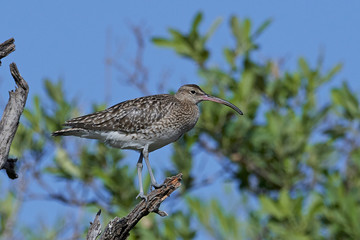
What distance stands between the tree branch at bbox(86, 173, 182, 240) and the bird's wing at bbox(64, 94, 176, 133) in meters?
1.88

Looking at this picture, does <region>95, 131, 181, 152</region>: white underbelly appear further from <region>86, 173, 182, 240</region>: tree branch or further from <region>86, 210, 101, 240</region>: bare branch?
<region>86, 210, 101, 240</region>: bare branch

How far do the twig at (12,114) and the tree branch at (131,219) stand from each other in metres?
1.09

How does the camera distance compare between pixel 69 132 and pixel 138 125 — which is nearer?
pixel 69 132

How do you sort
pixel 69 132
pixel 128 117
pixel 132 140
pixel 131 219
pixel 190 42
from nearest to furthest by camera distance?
pixel 131 219 < pixel 69 132 < pixel 132 140 < pixel 128 117 < pixel 190 42

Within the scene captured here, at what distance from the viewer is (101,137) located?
10352mm

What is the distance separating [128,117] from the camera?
410 inches

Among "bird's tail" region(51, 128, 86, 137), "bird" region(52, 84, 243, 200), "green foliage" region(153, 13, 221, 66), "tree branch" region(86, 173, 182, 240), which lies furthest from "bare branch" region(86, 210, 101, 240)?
"green foliage" region(153, 13, 221, 66)

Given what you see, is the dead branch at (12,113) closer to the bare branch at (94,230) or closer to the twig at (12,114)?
the twig at (12,114)

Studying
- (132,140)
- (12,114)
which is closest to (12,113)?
(12,114)

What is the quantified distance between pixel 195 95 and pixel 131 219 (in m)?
4.20

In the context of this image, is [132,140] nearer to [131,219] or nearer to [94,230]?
[131,219]

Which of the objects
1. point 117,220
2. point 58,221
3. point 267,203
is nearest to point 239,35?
point 267,203

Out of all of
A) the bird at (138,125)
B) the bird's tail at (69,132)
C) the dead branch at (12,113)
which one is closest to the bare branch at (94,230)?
the dead branch at (12,113)

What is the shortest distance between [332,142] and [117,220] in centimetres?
622
